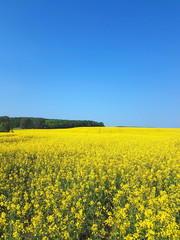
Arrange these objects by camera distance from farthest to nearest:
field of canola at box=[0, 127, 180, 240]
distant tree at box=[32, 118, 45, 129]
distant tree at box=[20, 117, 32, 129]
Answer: distant tree at box=[20, 117, 32, 129] → distant tree at box=[32, 118, 45, 129] → field of canola at box=[0, 127, 180, 240]

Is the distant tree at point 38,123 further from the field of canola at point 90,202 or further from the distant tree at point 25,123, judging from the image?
the field of canola at point 90,202

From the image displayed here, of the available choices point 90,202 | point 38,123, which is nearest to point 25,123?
point 38,123

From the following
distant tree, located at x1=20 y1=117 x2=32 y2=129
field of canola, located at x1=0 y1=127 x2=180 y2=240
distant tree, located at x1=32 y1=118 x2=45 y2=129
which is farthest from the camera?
distant tree, located at x1=20 y1=117 x2=32 y2=129

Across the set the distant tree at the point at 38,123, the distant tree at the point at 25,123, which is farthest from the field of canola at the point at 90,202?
the distant tree at the point at 25,123

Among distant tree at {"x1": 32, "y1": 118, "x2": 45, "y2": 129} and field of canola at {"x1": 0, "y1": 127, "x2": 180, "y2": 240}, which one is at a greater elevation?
distant tree at {"x1": 32, "y1": 118, "x2": 45, "y2": 129}

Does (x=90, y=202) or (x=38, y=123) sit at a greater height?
(x=38, y=123)

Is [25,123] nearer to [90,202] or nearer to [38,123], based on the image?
[38,123]

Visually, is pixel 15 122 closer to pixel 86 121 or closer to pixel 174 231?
pixel 86 121

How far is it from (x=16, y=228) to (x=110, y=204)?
3460 millimetres

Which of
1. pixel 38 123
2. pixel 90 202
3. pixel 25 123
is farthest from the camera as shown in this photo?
pixel 25 123

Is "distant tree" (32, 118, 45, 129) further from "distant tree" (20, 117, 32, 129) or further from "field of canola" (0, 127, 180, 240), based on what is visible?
"field of canola" (0, 127, 180, 240)

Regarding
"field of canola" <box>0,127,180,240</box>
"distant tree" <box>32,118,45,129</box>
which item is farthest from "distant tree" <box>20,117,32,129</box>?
"field of canola" <box>0,127,180,240</box>

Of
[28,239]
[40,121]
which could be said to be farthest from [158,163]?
[40,121]

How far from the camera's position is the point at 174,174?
301 inches
